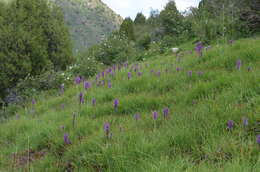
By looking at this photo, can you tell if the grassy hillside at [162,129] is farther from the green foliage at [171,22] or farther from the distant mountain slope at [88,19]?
the distant mountain slope at [88,19]

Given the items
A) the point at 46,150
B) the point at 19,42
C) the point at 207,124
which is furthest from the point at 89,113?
the point at 19,42

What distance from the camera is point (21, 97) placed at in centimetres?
905

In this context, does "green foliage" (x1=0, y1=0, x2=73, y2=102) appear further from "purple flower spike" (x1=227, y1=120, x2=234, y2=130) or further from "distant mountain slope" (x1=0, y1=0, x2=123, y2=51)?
"distant mountain slope" (x1=0, y1=0, x2=123, y2=51)

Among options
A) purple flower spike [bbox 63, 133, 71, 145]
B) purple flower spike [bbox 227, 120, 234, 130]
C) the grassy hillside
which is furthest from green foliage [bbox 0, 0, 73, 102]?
purple flower spike [bbox 227, 120, 234, 130]

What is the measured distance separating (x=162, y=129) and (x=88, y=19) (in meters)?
66.6

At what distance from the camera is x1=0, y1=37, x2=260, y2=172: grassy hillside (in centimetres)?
205

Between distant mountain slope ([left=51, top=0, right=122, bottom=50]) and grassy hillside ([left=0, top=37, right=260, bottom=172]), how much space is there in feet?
162

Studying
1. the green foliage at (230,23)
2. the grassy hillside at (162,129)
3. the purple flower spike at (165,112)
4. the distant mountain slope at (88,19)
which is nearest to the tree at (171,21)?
the green foliage at (230,23)

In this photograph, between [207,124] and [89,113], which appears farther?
[89,113]

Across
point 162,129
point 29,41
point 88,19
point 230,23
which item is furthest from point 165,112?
point 88,19

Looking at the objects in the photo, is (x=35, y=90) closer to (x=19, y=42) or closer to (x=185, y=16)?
(x=19, y=42)

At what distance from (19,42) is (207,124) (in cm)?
1460

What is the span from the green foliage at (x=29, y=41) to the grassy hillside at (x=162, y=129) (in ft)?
31.9

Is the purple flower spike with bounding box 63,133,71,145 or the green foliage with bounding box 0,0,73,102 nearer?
the purple flower spike with bounding box 63,133,71,145
